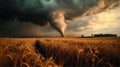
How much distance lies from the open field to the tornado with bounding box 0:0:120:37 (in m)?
0.18

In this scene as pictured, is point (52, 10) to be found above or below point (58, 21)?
above

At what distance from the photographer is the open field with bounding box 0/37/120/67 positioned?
292 cm

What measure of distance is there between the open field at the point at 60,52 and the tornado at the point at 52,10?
185 mm

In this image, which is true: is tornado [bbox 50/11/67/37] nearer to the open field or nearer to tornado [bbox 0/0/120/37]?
tornado [bbox 0/0/120/37]

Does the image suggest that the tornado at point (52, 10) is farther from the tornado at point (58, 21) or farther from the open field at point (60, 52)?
the open field at point (60, 52)

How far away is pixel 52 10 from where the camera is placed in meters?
3.08

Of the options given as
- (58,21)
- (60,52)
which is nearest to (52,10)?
(58,21)

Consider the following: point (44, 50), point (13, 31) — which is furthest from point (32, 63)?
point (13, 31)

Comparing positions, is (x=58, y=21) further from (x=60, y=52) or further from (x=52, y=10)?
(x=60, y=52)

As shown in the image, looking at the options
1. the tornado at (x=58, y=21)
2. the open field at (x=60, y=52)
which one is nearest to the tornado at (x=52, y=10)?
the tornado at (x=58, y=21)

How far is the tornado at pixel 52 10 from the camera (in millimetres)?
3043

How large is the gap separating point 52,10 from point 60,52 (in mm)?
494

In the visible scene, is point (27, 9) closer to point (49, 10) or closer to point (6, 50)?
point (49, 10)

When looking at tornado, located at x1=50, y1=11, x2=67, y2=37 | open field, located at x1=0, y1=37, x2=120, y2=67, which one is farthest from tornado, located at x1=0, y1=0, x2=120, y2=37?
open field, located at x1=0, y1=37, x2=120, y2=67
